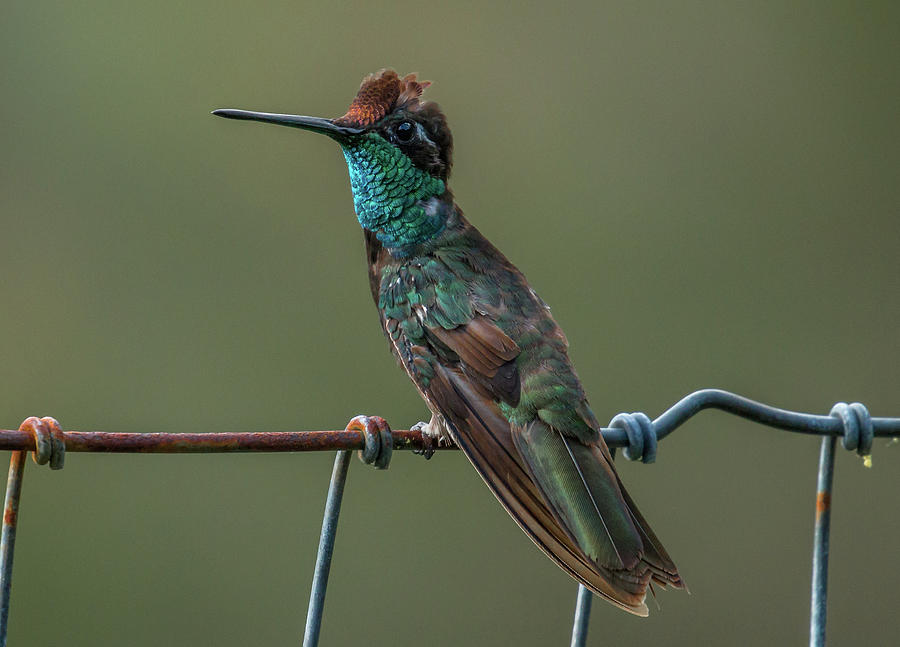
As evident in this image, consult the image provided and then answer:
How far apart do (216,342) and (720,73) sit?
3.76 meters

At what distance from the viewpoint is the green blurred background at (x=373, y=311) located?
614 centimetres

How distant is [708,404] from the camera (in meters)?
2.03

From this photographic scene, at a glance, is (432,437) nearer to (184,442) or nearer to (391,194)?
(391,194)

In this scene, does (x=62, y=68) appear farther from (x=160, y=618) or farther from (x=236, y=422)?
(x=160, y=618)

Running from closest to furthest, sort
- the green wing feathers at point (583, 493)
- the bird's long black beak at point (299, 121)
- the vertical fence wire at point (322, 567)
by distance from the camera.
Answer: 1. the vertical fence wire at point (322, 567)
2. the green wing feathers at point (583, 493)
3. the bird's long black beak at point (299, 121)

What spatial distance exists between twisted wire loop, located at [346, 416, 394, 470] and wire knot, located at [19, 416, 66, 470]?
469 mm

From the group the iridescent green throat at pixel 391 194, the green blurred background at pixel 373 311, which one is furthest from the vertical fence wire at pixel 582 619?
the green blurred background at pixel 373 311

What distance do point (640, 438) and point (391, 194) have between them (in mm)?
1157

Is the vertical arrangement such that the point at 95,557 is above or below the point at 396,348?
below

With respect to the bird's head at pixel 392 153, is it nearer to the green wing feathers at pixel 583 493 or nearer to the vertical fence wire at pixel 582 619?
the green wing feathers at pixel 583 493

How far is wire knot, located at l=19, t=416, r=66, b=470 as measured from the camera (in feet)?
4.92

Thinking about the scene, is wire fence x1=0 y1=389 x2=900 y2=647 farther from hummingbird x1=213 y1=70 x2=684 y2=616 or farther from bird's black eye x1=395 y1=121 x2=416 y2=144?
bird's black eye x1=395 y1=121 x2=416 y2=144

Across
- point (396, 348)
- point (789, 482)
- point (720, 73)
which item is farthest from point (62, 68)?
point (396, 348)

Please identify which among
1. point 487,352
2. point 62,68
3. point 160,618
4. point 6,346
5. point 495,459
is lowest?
point 160,618
